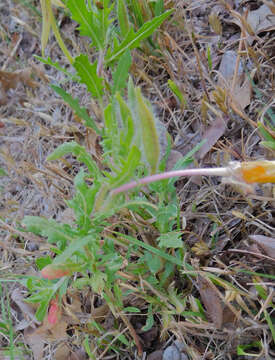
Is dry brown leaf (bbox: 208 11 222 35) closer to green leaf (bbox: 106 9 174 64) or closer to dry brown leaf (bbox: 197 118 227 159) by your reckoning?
green leaf (bbox: 106 9 174 64)

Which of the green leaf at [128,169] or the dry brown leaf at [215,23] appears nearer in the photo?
the green leaf at [128,169]

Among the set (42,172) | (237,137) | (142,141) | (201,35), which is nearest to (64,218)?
(42,172)

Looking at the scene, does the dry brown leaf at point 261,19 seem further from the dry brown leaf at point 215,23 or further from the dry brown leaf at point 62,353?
the dry brown leaf at point 62,353

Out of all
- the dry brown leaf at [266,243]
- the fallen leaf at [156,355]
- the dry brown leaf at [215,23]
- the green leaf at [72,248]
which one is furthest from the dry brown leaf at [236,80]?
the fallen leaf at [156,355]

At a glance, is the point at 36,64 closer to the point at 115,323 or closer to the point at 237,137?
the point at 237,137

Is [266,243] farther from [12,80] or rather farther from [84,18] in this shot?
[12,80]

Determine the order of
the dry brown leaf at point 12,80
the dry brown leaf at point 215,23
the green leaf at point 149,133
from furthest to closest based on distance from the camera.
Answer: the dry brown leaf at point 12,80 → the dry brown leaf at point 215,23 → the green leaf at point 149,133
